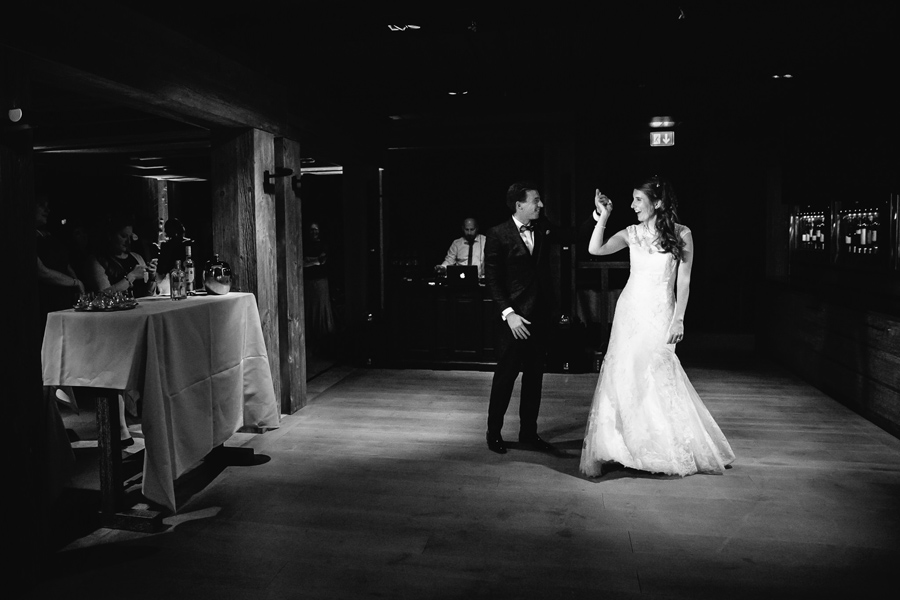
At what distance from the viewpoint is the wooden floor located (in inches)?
110

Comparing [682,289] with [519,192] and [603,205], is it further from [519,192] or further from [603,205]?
[519,192]

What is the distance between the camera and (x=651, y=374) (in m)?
4.04

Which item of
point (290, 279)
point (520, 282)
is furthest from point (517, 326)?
point (290, 279)

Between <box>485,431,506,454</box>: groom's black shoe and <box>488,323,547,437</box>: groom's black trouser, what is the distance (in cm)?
2

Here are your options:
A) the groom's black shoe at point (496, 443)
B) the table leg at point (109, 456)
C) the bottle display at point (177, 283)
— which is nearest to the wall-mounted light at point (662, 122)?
the groom's black shoe at point (496, 443)

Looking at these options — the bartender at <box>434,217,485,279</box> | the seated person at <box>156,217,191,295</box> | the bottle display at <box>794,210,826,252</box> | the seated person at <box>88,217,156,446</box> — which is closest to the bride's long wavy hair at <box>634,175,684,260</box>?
the seated person at <box>156,217,191,295</box>

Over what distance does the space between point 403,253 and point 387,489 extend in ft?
14.0

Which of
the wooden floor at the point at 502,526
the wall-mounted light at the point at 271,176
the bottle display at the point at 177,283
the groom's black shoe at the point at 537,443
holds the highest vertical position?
the wall-mounted light at the point at 271,176

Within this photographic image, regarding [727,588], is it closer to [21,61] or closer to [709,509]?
[709,509]

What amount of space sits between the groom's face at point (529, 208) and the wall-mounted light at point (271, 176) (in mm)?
1865

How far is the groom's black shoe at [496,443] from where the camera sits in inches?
178

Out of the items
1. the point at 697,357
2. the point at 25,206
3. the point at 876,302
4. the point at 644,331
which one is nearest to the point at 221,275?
the point at 25,206

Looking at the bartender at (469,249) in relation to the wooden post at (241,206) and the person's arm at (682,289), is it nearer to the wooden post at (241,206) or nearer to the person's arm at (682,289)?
the wooden post at (241,206)

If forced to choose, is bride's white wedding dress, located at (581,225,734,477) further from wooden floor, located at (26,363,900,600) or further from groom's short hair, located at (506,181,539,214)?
groom's short hair, located at (506,181,539,214)
